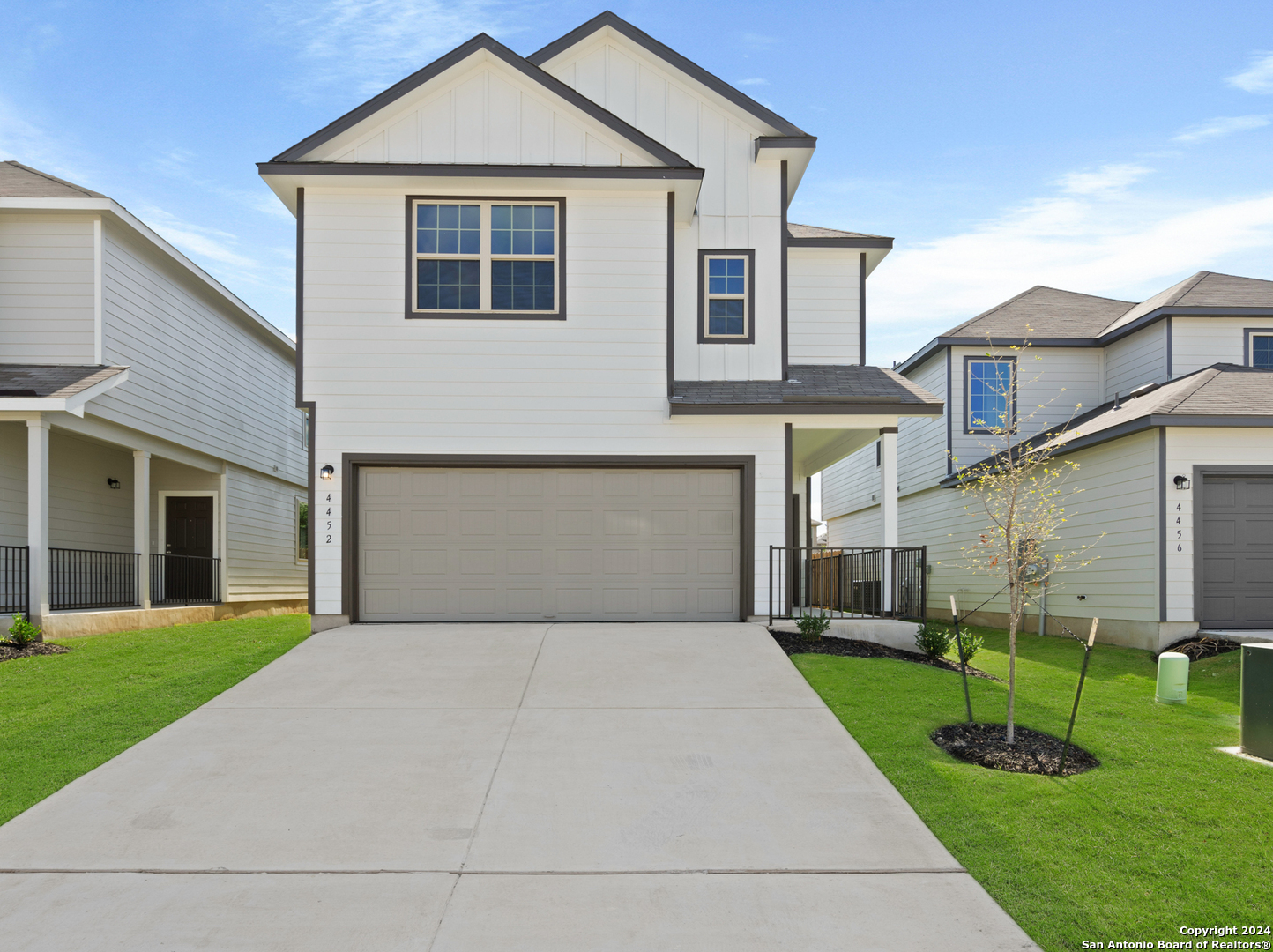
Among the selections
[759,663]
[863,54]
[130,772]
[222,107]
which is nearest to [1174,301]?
[863,54]

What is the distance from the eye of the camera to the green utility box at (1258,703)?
6.96m

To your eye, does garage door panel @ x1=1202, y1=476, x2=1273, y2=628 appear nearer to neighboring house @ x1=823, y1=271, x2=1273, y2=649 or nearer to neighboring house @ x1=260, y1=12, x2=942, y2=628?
neighboring house @ x1=823, y1=271, x2=1273, y2=649

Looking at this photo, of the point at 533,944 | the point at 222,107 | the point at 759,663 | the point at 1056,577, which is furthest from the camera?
the point at 1056,577

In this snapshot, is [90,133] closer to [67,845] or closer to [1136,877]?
[67,845]

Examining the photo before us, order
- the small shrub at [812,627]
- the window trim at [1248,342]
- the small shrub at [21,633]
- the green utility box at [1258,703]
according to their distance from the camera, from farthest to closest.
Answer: the window trim at [1248,342] < the small shrub at [21,633] < the small shrub at [812,627] < the green utility box at [1258,703]

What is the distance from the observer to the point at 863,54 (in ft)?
45.7

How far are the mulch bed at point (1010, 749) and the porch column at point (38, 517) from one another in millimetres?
12006

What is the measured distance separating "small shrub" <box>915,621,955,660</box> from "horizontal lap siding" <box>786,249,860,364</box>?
15.3 feet

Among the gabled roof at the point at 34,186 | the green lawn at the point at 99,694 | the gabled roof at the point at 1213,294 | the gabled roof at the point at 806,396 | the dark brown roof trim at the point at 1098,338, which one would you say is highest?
the gabled roof at the point at 34,186

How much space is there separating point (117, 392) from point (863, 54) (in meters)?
12.9

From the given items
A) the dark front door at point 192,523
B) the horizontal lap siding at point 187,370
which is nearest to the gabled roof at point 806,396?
the horizontal lap siding at point 187,370

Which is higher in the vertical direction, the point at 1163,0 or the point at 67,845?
the point at 1163,0

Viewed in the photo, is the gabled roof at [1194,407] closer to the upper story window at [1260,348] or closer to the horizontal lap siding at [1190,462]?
the horizontal lap siding at [1190,462]

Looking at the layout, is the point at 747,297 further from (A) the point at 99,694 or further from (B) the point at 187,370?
(B) the point at 187,370
